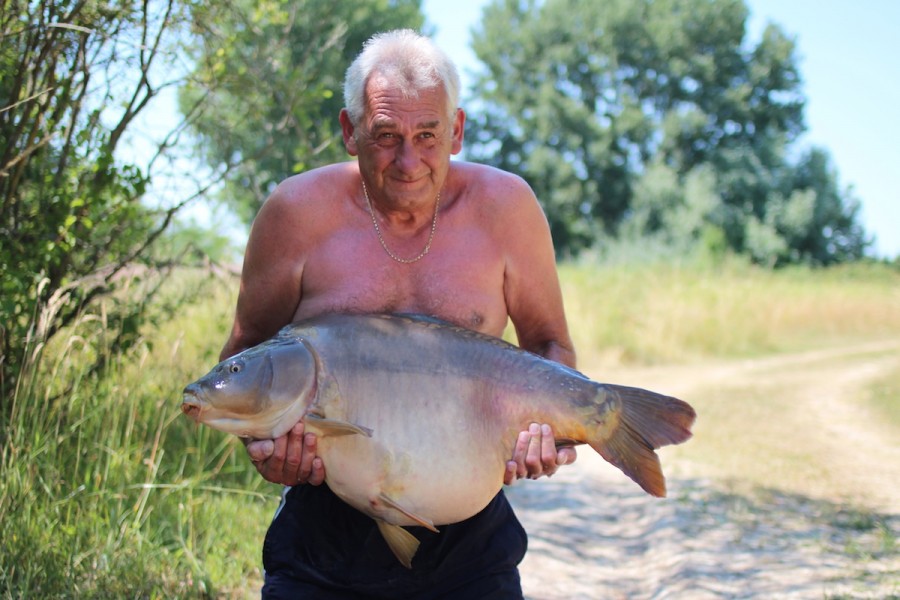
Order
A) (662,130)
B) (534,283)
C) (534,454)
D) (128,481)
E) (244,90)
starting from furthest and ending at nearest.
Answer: (662,130) < (244,90) < (128,481) < (534,283) < (534,454)

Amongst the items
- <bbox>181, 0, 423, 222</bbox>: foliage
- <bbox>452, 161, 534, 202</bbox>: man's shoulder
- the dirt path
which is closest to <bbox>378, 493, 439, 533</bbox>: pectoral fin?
<bbox>452, 161, 534, 202</bbox>: man's shoulder

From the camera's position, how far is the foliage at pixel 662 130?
34781 millimetres

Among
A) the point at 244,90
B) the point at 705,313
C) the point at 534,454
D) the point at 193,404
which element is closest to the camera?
the point at 193,404

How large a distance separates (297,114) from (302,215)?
3.38 m

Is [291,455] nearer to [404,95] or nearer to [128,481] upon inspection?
[404,95]

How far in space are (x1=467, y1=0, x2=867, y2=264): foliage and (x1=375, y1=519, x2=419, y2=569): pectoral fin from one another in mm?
31870

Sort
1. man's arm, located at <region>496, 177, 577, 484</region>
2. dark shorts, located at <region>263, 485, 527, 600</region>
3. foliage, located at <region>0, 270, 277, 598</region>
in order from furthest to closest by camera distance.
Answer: foliage, located at <region>0, 270, 277, 598</region>
man's arm, located at <region>496, 177, 577, 484</region>
dark shorts, located at <region>263, 485, 527, 600</region>

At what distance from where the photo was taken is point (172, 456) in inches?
206

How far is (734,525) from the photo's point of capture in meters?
5.89

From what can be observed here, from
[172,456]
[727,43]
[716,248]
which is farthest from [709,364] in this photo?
[727,43]

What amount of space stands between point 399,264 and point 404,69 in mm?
550

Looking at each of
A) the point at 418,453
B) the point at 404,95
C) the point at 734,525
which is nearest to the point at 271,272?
the point at 404,95

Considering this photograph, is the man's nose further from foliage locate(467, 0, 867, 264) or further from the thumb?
foliage locate(467, 0, 867, 264)

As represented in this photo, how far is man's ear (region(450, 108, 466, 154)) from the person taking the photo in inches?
111
